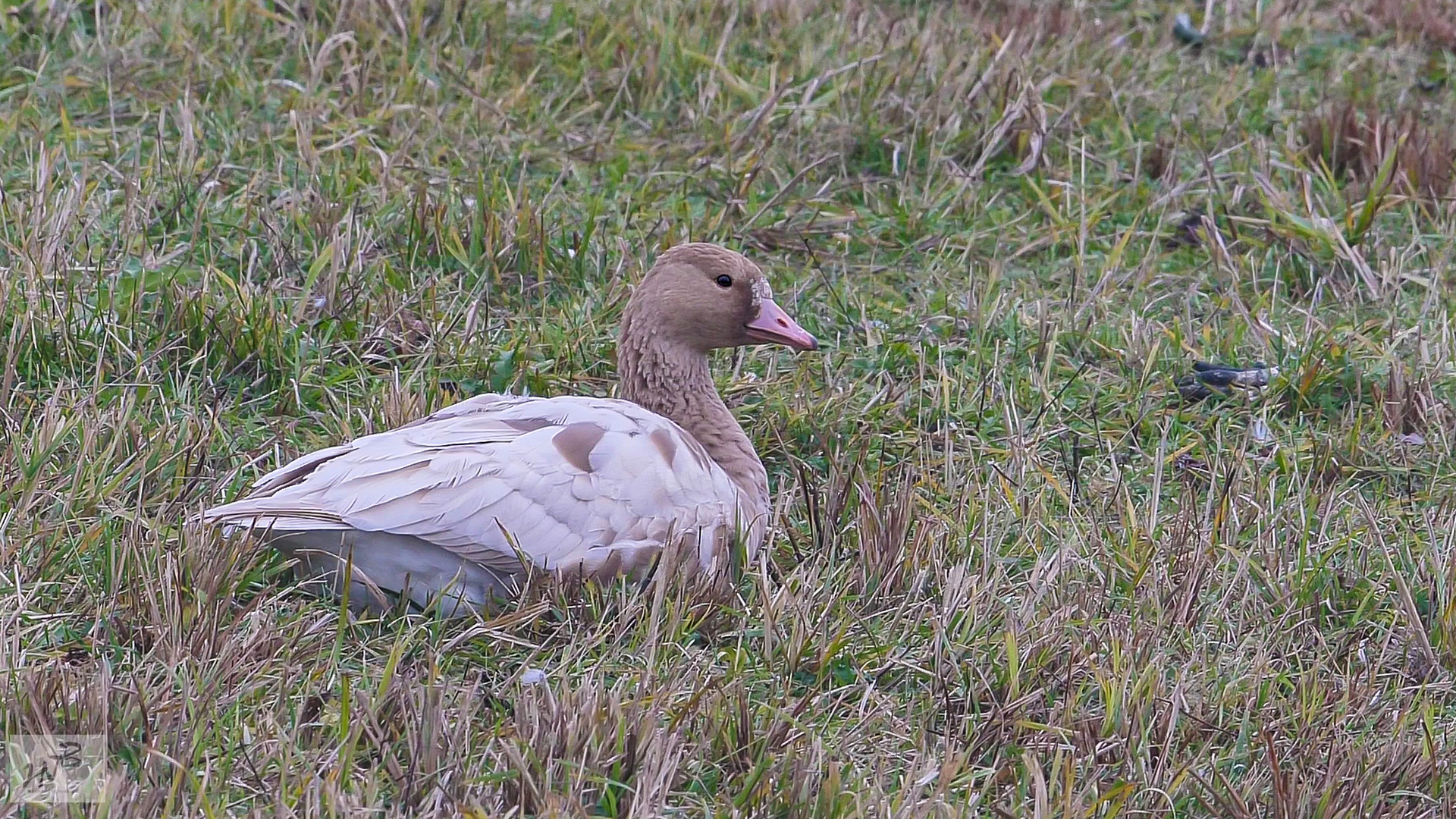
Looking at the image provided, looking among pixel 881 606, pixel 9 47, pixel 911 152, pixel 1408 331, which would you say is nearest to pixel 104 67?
pixel 9 47

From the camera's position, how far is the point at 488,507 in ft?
11.4

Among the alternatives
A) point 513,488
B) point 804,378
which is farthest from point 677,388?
point 513,488

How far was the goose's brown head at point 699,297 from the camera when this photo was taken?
13.8ft

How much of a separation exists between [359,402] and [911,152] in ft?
7.48

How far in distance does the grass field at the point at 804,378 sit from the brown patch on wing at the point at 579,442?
29 cm

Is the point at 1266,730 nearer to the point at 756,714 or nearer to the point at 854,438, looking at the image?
the point at 756,714

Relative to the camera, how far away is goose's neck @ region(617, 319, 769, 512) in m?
4.16

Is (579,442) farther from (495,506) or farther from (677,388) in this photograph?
(677,388)

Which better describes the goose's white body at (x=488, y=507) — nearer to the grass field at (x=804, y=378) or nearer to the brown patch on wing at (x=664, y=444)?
the brown patch on wing at (x=664, y=444)

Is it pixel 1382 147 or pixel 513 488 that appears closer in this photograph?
pixel 513 488

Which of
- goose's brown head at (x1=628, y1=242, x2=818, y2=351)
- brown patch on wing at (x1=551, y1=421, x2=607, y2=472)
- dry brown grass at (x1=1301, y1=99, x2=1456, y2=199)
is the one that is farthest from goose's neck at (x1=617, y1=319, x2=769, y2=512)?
dry brown grass at (x1=1301, y1=99, x2=1456, y2=199)

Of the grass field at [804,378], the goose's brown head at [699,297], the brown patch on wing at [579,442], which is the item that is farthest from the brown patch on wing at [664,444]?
the goose's brown head at [699,297]

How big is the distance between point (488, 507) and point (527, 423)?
282mm

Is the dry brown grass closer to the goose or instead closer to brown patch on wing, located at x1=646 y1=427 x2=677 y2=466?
the goose
